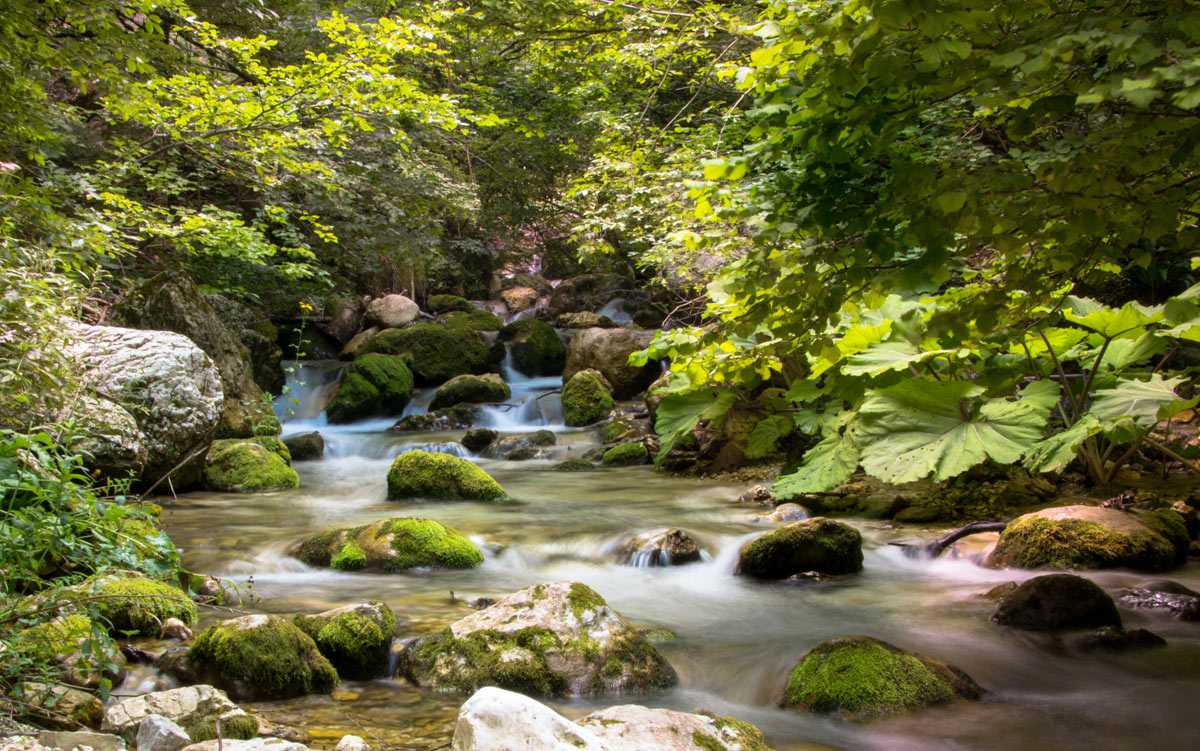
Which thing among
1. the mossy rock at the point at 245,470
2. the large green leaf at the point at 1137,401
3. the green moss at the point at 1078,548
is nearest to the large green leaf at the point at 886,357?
the large green leaf at the point at 1137,401

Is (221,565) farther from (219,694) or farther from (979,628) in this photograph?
(979,628)

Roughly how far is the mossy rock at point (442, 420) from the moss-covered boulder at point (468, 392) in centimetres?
47

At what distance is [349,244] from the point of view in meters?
15.2

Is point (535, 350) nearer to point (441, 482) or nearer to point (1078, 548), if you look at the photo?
point (441, 482)

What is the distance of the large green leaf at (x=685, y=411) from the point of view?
3.88 metres

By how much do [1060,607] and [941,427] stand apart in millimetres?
1224

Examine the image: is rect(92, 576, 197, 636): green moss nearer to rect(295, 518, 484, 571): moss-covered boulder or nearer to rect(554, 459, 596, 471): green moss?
rect(295, 518, 484, 571): moss-covered boulder

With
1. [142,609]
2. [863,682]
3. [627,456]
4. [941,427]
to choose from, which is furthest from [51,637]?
[627,456]

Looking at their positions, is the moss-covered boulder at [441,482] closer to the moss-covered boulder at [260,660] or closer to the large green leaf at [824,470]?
the large green leaf at [824,470]

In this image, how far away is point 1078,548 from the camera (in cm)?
555

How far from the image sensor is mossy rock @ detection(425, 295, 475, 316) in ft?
75.6

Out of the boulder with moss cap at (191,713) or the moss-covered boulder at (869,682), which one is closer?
the boulder with moss cap at (191,713)

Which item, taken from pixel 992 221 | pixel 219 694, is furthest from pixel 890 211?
pixel 219 694

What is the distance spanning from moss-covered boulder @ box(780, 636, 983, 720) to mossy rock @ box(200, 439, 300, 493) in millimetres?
7946
